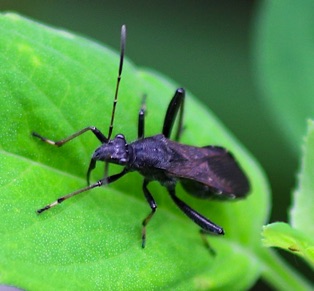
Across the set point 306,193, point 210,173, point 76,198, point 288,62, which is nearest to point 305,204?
point 306,193

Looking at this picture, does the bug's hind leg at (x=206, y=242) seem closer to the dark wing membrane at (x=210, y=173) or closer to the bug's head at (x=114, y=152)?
→ the dark wing membrane at (x=210, y=173)

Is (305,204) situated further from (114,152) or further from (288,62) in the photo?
(288,62)

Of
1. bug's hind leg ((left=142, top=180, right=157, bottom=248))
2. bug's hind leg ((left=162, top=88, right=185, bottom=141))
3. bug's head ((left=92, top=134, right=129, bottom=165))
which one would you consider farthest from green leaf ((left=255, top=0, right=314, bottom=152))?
bug's head ((left=92, top=134, right=129, bottom=165))

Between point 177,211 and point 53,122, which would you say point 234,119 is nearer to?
point 177,211

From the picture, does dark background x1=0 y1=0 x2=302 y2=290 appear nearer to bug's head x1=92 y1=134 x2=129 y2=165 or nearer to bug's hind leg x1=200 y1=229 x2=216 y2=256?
bug's hind leg x1=200 y1=229 x2=216 y2=256

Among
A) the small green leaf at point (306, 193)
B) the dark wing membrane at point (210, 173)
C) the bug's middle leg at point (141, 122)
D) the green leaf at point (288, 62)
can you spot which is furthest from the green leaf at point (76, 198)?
the green leaf at point (288, 62)

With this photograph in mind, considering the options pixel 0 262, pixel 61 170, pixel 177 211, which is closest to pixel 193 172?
pixel 177 211
